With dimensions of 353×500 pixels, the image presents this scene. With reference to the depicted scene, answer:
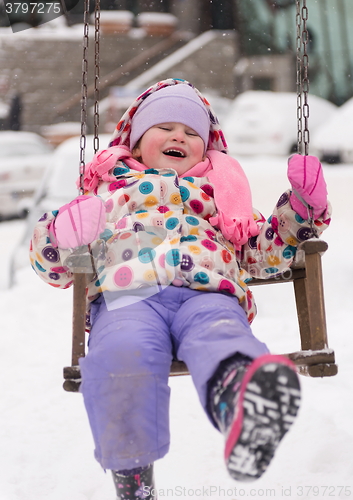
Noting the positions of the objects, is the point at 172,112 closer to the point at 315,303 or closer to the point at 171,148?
the point at 171,148

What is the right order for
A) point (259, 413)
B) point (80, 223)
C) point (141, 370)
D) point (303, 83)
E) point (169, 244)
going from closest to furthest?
point (259, 413)
point (141, 370)
point (80, 223)
point (169, 244)
point (303, 83)

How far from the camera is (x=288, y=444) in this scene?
7.09 feet

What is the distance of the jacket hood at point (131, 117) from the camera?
2.06m

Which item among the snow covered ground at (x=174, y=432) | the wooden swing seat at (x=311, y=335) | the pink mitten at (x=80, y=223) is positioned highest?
the pink mitten at (x=80, y=223)

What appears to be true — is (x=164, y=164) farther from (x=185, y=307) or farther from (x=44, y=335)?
(x=44, y=335)

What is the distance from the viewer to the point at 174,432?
2307mm

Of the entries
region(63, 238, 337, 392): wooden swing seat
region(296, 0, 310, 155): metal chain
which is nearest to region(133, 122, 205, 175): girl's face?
region(296, 0, 310, 155): metal chain

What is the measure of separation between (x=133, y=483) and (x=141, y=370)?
26 cm

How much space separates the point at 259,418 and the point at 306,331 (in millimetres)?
830

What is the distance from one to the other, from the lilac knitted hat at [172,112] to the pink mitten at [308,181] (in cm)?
44

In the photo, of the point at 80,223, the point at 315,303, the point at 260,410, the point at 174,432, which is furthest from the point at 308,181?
the point at 174,432

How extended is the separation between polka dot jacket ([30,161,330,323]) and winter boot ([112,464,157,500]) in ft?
1.47

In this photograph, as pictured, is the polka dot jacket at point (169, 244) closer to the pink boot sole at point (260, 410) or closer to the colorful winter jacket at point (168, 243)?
the colorful winter jacket at point (168, 243)

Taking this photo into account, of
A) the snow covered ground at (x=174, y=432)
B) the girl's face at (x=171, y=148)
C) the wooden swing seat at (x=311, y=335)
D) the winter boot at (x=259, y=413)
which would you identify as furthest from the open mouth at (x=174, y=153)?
the snow covered ground at (x=174, y=432)
